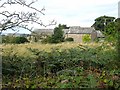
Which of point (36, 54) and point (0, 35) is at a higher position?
point (0, 35)

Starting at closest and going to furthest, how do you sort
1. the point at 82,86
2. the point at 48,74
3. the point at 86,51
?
the point at 82,86
the point at 48,74
the point at 86,51

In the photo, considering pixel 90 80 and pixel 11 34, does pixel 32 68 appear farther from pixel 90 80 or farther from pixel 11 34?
pixel 90 80

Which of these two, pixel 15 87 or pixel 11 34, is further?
pixel 11 34

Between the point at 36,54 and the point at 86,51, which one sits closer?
the point at 36,54

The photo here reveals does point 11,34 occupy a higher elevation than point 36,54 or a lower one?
higher

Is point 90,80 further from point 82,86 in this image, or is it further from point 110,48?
point 110,48

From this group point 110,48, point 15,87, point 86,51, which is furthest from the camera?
point 86,51

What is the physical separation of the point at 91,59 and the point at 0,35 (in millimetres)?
2605

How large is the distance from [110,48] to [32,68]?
89.2 inches

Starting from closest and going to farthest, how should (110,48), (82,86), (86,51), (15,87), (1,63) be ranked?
(82,86) → (15,87) → (1,63) → (110,48) → (86,51)

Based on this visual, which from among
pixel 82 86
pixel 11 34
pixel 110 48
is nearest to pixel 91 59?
pixel 110 48

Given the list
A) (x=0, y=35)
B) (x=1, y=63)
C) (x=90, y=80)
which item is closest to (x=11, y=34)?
(x=0, y=35)

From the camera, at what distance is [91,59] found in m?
8.36

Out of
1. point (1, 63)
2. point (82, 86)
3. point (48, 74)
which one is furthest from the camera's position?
point (1, 63)
